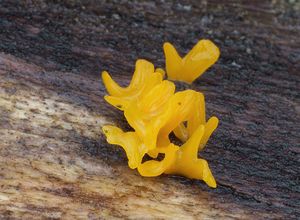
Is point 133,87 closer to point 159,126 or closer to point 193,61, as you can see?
point 159,126

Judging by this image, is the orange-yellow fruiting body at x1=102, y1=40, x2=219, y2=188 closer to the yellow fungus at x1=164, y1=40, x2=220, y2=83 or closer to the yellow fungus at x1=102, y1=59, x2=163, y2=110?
the yellow fungus at x1=102, y1=59, x2=163, y2=110

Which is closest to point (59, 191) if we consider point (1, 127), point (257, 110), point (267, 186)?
point (1, 127)

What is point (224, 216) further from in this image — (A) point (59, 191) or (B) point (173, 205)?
(A) point (59, 191)

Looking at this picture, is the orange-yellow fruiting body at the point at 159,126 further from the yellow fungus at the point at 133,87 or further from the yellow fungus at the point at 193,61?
the yellow fungus at the point at 193,61

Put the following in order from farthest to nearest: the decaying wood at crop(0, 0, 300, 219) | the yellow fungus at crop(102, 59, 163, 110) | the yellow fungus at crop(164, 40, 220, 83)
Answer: the yellow fungus at crop(164, 40, 220, 83) → the yellow fungus at crop(102, 59, 163, 110) → the decaying wood at crop(0, 0, 300, 219)

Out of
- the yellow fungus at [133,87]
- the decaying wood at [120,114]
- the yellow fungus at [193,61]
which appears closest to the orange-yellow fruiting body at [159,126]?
the yellow fungus at [133,87]

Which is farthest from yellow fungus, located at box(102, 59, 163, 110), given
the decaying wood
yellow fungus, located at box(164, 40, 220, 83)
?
yellow fungus, located at box(164, 40, 220, 83)
